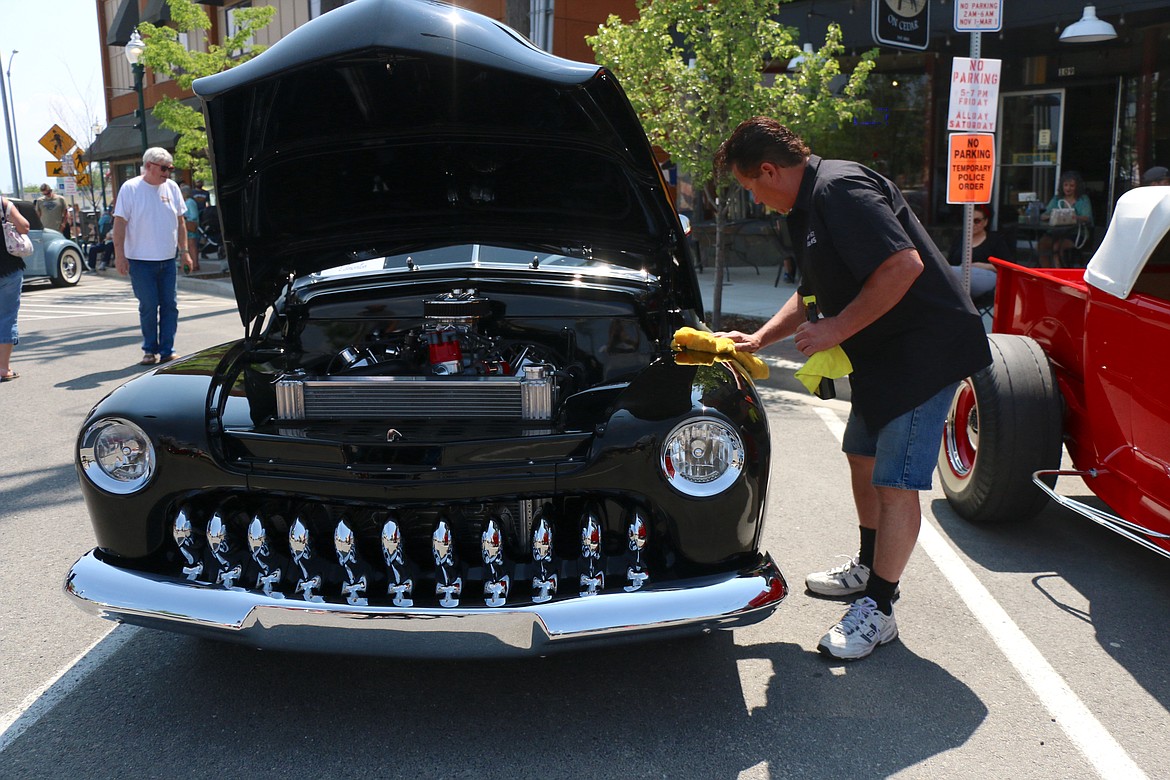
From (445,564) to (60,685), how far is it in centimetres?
135

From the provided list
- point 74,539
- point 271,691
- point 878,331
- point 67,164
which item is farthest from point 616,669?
point 67,164


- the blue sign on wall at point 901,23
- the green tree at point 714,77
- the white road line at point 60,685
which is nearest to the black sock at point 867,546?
the white road line at point 60,685

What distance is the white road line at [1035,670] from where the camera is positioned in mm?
2543

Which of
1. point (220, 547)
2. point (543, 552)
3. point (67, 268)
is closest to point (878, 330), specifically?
point (543, 552)

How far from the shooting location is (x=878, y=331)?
10.1ft

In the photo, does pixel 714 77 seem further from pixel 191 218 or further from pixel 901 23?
pixel 191 218

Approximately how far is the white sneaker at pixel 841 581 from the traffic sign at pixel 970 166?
4083 millimetres

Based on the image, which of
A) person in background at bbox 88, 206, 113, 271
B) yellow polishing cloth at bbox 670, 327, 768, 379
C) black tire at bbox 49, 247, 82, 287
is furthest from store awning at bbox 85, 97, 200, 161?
yellow polishing cloth at bbox 670, 327, 768, 379

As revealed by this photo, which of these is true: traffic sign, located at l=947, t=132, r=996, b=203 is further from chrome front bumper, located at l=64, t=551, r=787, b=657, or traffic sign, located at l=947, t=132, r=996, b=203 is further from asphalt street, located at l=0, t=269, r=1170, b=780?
chrome front bumper, located at l=64, t=551, r=787, b=657

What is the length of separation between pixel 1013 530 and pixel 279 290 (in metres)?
3.40

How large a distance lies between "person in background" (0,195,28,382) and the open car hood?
4.40 metres

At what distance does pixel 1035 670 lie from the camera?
3031 mm

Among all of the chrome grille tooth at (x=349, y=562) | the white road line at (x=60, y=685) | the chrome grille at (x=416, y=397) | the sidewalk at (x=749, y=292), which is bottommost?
the white road line at (x=60, y=685)

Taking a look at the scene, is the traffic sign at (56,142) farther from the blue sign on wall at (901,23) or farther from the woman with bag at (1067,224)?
the woman with bag at (1067,224)
